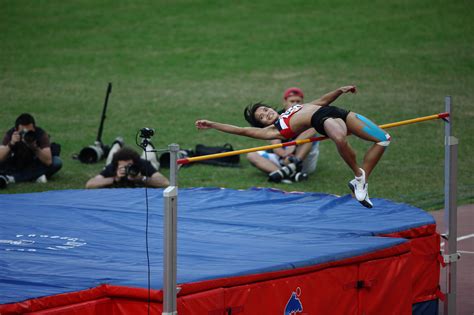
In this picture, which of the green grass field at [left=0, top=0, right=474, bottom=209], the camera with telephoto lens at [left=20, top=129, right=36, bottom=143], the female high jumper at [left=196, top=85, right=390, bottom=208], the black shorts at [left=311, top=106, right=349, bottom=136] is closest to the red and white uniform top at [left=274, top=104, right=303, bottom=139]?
the female high jumper at [left=196, top=85, right=390, bottom=208]

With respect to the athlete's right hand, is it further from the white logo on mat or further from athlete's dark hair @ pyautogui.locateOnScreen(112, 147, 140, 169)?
athlete's dark hair @ pyautogui.locateOnScreen(112, 147, 140, 169)

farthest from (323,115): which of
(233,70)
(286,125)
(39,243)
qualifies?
(233,70)

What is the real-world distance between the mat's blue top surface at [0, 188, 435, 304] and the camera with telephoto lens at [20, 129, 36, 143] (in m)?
1.90

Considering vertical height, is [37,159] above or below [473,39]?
below

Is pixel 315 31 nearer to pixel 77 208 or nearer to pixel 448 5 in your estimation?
pixel 448 5

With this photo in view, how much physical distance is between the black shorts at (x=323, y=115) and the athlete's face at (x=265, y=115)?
1.58ft

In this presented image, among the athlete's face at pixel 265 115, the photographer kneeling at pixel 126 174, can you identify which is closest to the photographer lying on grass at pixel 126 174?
the photographer kneeling at pixel 126 174

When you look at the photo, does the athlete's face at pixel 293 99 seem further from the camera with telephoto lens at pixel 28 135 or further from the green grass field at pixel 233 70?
the camera with telephoto lens at pixel 28 135

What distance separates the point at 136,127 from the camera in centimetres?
1603

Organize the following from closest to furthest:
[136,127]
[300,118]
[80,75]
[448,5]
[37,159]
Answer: [300,118], [37,159], [136,127], [80,75], [448,5]

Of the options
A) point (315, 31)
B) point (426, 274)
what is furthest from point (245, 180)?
point (315, 31)

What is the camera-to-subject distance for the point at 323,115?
713 centimetres

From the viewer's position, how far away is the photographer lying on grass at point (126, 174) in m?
10.7

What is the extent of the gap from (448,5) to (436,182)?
12.0 metres
